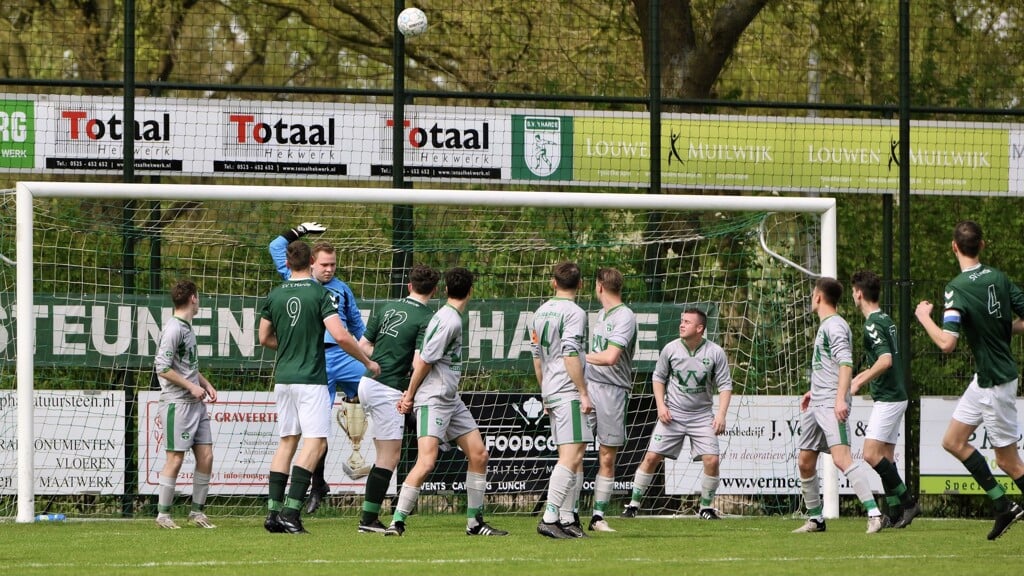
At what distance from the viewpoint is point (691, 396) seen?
11109 mm

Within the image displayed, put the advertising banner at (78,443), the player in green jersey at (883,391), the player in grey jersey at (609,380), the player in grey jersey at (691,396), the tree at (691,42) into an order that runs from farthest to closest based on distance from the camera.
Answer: the tree at (691,42), the advertising banner at (78,443), the player in grey jersey at (691,396), the player in green jersey at (883,391), the player in grey jersey at (609,380)

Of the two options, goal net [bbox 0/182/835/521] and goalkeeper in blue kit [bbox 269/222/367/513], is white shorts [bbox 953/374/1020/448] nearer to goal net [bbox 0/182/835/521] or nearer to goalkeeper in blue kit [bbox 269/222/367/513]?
goal net [bbox 0/182/835/521]

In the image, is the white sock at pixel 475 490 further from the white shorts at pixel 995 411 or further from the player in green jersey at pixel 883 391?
the white shorts at pixel 995 411

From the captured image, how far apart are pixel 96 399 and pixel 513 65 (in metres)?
7.87

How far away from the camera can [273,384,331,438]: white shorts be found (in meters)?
9.25

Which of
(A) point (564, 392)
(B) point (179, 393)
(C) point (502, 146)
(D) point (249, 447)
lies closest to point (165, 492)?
(B) point (179, 393)

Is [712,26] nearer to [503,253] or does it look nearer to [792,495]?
[503,253]

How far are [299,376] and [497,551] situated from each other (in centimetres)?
197

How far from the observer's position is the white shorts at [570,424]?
895 cm

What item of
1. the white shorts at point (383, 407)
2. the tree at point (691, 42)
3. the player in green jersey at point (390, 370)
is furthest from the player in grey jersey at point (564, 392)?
the tree at point (691, 42)

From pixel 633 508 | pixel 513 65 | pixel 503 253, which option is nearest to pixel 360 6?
pixel 513 65

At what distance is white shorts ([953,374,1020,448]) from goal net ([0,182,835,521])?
8.94 ft

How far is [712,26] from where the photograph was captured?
15.5 m

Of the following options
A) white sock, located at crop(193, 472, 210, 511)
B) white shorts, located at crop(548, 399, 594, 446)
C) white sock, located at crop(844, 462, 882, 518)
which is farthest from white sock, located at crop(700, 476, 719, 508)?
white sock, located at crop(193, 472, 210, 511)
